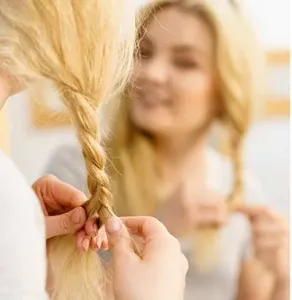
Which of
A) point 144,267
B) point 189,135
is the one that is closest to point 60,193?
point 144,267

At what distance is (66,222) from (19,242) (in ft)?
0.20

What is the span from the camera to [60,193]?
2.46 feet

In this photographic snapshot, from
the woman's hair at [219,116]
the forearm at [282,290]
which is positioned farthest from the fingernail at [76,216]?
the forearm at [282,290]

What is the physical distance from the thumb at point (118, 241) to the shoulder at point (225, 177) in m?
0.28

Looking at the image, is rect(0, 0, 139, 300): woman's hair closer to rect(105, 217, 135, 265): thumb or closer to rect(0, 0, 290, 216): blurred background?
rect(105, 217, 135, 265): thumb

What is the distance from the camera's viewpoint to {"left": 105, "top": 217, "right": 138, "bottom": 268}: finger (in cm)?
68

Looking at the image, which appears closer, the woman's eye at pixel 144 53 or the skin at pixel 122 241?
the skin at pixel 122 241

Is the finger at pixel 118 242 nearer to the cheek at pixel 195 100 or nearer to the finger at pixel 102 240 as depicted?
the finger at pixel 102 240

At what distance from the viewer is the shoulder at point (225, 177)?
94 cm

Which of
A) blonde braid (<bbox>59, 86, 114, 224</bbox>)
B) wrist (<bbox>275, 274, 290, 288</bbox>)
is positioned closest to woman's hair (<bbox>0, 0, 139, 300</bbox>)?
blonde braid (<bbox>59, 86, 114, 224</bbox>)

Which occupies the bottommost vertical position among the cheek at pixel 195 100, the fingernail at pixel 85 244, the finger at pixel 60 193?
the fingernail at pixel 85 244

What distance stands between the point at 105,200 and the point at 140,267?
2.9 inches

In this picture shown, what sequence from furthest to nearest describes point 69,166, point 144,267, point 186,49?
1. point 186,49
2. point 69,166
3. point 144,267

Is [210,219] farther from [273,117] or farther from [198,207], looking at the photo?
[273,117]
